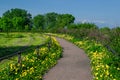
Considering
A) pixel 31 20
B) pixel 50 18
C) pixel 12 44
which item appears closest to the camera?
pixel 12 44

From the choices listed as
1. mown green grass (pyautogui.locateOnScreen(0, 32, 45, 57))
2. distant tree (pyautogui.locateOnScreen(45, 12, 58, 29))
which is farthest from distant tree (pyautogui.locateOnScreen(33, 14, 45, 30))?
mown green grass (pyautogui.locateOnScreen(0, 32, 45, 57))

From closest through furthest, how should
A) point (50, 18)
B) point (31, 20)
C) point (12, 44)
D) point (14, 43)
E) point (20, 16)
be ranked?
point (12, 44)
point (14, 43)
point (20, 16)
point (31, 20)
point (50, 18)

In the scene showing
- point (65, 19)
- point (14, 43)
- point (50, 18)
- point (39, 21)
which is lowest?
point (14, 43)

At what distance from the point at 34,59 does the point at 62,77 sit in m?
5.31

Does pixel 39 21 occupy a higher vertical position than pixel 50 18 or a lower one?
lower

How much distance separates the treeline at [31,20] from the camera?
15700cm

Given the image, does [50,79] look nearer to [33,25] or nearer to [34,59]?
[34,59]

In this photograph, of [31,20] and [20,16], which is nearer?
[20,16]

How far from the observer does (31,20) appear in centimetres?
18012

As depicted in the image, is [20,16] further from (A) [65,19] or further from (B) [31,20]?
(A) [65,19]

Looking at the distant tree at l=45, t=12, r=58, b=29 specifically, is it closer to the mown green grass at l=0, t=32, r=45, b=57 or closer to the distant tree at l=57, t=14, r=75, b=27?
the distant tree at l=57, t=14, r=75, b=27

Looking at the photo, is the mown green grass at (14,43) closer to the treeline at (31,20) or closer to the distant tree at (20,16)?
the treeline at (31,20)

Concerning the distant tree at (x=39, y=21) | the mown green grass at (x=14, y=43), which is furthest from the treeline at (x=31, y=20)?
the mown green grass at (x=14, y=43)

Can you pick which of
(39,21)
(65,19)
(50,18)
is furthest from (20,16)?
(65,19)
